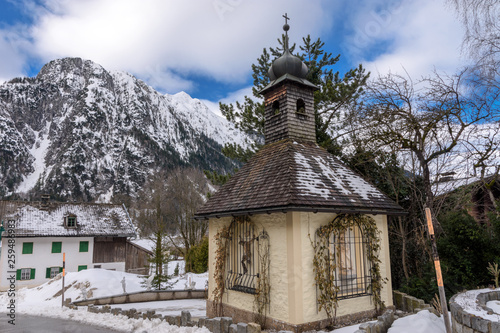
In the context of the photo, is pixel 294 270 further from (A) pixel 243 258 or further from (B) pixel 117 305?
(B) pixel 117 305

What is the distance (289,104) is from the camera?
11.1 meters

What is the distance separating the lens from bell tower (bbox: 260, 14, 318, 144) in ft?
36.2

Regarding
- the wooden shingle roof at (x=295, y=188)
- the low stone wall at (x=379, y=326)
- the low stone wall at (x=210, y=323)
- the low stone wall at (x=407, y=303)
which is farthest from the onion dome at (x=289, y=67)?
the low stone wall at (x=210, y=323)

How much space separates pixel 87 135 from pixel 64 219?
3472 inches

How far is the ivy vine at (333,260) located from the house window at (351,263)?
100 mm

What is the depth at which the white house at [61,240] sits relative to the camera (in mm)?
23406

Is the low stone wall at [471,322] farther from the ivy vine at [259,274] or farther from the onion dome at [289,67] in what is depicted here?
the onion dome at [289,67]

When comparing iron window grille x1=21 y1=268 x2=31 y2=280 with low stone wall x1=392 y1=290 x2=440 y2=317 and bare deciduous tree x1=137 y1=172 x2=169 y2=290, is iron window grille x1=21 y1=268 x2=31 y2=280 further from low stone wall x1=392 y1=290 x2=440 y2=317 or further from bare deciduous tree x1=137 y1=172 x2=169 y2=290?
low stone wall x1=392 y1=290 x2=440 y2=317

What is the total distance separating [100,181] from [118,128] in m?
22.7

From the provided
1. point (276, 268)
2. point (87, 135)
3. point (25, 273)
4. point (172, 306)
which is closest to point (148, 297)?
point (172, 306)

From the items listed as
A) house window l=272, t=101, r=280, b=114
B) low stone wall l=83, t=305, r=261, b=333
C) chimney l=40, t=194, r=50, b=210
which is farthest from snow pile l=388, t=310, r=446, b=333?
chimney l=40, t=194, r=50, b=210

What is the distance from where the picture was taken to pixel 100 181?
97562 millimetres

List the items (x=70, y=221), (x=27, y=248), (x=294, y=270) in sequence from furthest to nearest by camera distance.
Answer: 1. (x=70, y=221)
2. (x=27, y=248)
3. (x=294, y=270)

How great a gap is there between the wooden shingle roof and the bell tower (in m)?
0.47
